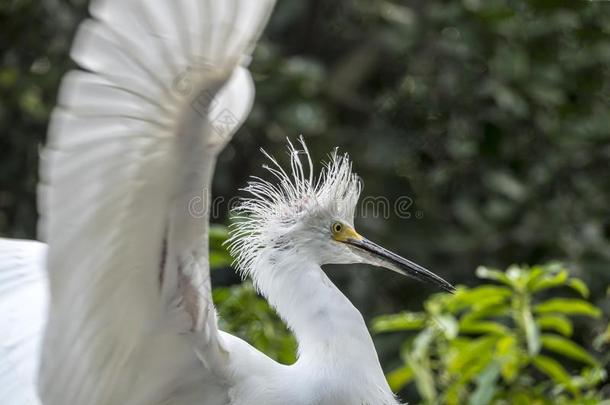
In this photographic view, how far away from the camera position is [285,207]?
8.87 feet

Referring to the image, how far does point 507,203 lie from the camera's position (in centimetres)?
409

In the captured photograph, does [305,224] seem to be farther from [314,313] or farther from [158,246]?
[158,246]

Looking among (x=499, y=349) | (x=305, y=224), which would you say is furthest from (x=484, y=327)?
(x=305, y=224)

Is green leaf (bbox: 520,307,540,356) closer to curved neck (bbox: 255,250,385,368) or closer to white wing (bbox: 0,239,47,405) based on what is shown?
curved neck (bbox: 255,250,385,368)

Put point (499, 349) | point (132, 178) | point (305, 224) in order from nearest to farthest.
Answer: point (132, 178), point (305, 224), point (499, 349)

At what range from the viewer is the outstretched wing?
1769 millimetres

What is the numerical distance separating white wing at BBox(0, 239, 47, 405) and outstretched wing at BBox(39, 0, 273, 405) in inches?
19.4

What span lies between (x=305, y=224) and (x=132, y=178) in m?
0.86

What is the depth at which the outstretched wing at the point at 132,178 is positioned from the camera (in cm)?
177

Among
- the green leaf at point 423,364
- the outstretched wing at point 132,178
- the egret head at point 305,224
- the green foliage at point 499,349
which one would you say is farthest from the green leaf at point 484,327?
the outstretched wing at point 132,178

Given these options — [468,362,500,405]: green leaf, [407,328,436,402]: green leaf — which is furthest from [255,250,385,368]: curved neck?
[407,328,436,402]: green leaf

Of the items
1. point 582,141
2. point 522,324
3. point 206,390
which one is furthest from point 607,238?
point 206,390

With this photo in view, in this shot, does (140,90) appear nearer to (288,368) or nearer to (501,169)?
(288,368)

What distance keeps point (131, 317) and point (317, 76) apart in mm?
2410
